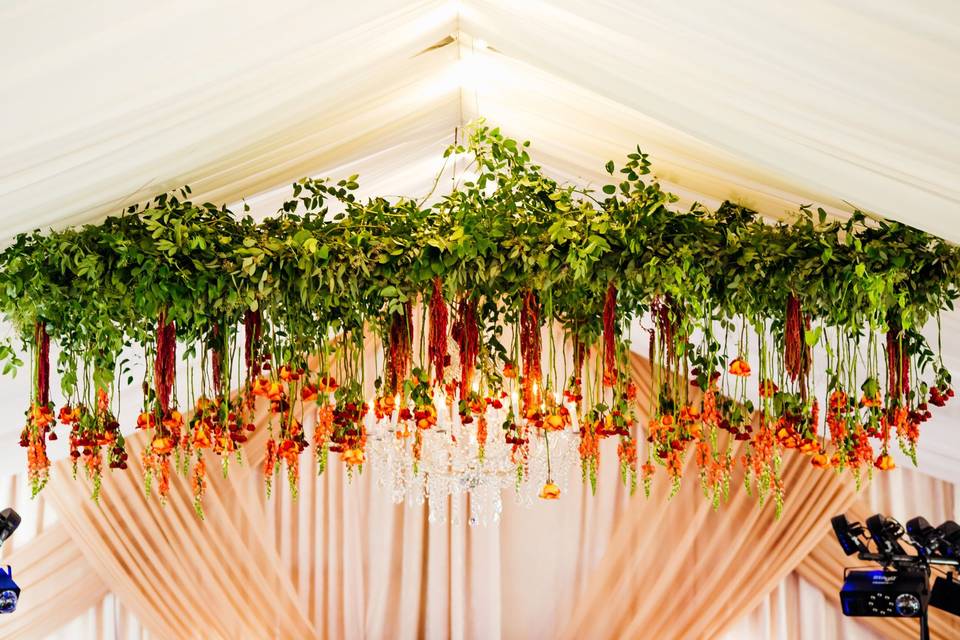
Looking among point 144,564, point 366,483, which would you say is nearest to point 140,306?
point 144,564

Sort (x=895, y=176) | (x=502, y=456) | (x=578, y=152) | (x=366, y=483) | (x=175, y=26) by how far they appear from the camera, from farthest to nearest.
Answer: (x=366, y=483) → (x=502, y=456) → (x=578, y=152) → (x=895, y=176) → (x=175, y=26)

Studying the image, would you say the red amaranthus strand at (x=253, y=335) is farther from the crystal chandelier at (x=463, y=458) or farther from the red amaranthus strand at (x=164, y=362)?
the crystal chandelier at (x=463, y=458)

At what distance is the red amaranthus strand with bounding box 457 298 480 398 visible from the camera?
344 centimetres

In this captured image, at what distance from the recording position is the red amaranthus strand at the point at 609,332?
3307 mm

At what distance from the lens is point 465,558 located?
6.36 m

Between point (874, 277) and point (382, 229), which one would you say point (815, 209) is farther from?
point (382, 229)

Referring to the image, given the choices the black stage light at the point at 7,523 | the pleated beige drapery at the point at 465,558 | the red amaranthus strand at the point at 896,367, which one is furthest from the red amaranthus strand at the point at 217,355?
the pleated beige drapery at the point at 465,558

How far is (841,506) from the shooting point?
601cm

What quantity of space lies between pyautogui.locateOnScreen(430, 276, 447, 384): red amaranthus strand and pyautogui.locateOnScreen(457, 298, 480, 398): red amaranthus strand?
0.09 m

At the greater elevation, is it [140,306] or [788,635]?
[140,306]

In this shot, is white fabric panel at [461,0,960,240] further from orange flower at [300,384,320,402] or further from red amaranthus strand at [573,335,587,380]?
orange flower at [300,384,320,402]

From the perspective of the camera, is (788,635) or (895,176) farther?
(788,635)

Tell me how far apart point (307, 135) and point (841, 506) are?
13.7 feet

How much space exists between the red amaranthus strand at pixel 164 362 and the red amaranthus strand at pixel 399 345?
0.73 m
